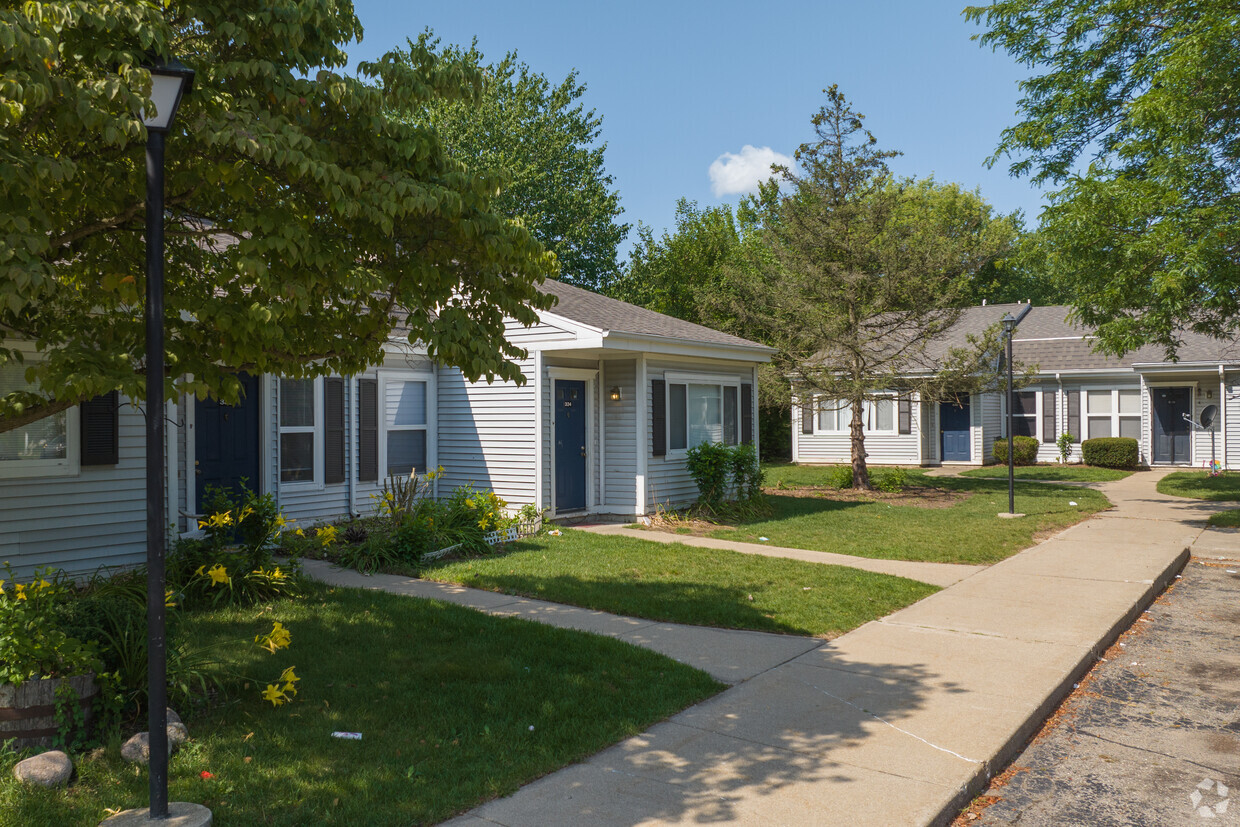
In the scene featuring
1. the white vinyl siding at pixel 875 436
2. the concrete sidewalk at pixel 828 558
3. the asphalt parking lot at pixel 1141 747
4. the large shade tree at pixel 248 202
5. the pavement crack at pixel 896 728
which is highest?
the large shade tree at pixel 248 202

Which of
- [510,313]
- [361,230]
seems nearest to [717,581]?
[510,313]

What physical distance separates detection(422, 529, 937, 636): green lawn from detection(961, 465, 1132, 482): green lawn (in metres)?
14.7

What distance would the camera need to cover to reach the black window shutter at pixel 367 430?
40.6 ft

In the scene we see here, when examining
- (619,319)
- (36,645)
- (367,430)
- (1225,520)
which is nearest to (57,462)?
(367,430)

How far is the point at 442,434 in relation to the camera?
14.2 meters

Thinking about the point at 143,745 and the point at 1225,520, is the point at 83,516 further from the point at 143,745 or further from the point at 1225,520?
the point at 1225,520

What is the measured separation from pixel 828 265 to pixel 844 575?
35.0 ft

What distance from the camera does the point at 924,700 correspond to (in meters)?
5.42

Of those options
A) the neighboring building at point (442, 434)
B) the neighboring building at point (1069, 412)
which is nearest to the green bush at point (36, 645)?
the neighboring building at point (442, 434)

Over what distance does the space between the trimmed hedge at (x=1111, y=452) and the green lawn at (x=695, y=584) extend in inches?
743

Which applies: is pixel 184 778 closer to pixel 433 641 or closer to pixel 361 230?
pixel 433 641

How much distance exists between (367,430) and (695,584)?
6052mm

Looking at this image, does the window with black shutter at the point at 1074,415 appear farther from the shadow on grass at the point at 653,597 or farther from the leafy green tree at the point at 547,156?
the shadow on grass at the point at 653,597

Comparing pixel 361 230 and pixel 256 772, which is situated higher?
pixel 361 230
